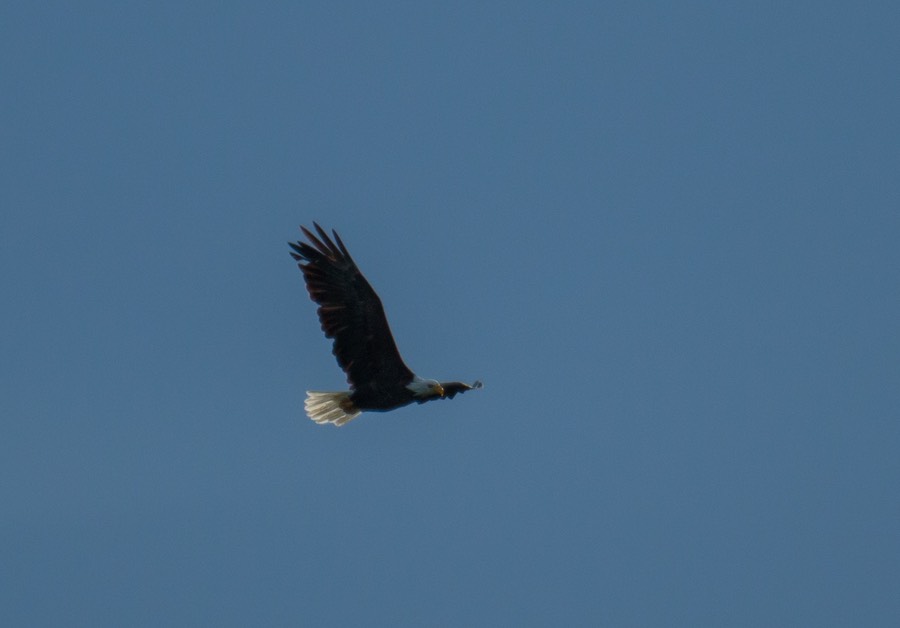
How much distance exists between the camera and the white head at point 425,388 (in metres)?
16.0

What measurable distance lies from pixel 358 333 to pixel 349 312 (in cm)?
22

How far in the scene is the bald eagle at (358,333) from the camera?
15.8 metres

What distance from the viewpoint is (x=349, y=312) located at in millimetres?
15867

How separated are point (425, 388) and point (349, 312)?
971 mm

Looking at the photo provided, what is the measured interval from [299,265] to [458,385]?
1.79m

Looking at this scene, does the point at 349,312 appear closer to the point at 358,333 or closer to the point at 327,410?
the point at 358,333

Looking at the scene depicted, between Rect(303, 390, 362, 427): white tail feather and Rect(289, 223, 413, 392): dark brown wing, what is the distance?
0.63 metres

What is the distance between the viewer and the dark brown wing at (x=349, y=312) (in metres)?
15.7

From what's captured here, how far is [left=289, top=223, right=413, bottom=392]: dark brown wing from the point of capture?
1574cm

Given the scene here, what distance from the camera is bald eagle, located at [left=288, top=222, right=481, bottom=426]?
1575 centimetres

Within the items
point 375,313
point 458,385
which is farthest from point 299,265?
point 458,385

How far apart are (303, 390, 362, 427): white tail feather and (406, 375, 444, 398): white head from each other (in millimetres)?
802

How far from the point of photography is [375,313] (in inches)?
623

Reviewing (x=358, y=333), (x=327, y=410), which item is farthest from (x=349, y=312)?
(x=327, y=410)
